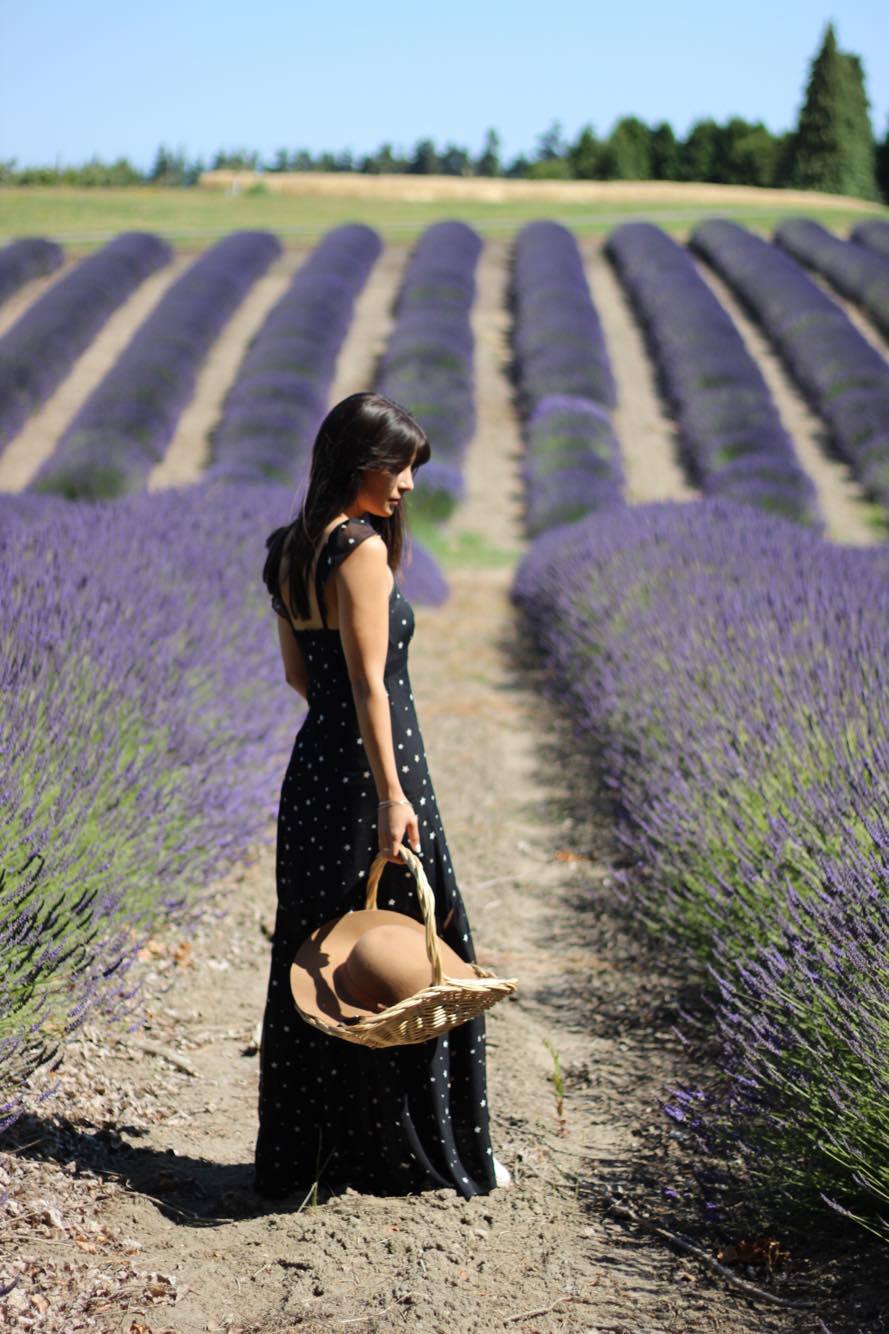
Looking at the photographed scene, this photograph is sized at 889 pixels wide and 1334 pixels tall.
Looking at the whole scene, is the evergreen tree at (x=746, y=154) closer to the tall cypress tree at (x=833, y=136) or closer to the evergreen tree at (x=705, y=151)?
the evergreen tree at (x=705, y=151)

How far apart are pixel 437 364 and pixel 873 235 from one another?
9.78 metres

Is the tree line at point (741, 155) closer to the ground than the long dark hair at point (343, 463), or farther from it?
farther from it

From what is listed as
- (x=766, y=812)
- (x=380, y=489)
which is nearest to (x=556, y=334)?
(x=766, y=812)

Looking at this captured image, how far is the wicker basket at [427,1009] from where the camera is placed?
2055mm

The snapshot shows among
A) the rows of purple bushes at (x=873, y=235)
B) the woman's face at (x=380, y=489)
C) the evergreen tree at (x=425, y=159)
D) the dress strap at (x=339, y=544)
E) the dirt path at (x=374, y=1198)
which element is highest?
the evergreen tree at (x=425, y=159)

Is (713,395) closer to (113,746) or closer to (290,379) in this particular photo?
(290,379)

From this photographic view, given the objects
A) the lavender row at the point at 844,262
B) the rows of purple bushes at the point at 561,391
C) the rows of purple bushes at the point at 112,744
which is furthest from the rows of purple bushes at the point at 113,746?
the lavender row at the point at 844,262

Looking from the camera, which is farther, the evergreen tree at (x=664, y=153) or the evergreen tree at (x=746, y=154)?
the evergreen tree at (x=664, y=153)

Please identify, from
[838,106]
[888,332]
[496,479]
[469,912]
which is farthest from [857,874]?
[838,106]

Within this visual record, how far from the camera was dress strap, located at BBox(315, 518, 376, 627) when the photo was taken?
7.43ft

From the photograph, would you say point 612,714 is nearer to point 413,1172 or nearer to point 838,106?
point 413,1172

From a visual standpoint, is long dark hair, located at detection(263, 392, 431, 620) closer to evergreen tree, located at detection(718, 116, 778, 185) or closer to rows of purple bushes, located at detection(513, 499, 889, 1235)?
rows of purple bushes, located at detection(513, 499, 889, 1235)

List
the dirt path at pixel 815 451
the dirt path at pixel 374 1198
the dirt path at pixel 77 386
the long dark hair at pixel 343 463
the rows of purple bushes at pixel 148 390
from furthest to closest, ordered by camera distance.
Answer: the dirt path at pixel 77 386 < the dirt path at pixel 815 451 < the rows of purple bushes at pixel 148 390 < the long dark hair at pixel 343 463 < the dirt path at pixel 374 1198

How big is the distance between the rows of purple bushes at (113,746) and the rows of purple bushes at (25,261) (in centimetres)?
1154
